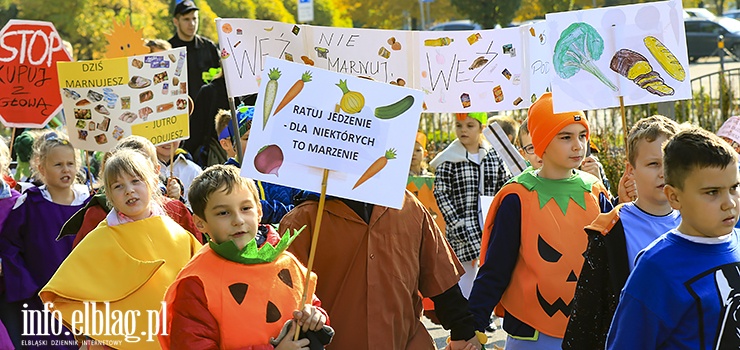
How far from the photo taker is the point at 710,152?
11.7 feet

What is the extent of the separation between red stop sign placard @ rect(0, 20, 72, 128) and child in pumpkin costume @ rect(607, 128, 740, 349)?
602cm

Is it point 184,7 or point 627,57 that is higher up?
point 184,7

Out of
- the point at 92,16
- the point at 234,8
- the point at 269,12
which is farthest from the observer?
the point at 269,12

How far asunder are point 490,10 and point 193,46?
2282 cm

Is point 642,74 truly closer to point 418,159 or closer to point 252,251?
point 252,251

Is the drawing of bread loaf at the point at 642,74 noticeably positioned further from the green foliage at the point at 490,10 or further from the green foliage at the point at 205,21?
the green foliage at the point at 490,10

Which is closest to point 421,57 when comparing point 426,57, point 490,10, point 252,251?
point 426,57

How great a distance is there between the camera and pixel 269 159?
4348 mm

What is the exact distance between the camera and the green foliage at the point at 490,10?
106 ft

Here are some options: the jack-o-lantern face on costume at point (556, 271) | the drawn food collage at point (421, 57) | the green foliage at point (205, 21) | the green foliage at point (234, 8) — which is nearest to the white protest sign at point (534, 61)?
the drawn food collage at point (421, 57)

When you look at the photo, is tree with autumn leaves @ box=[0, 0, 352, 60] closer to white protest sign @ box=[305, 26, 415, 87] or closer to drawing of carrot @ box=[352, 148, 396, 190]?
white protest sign @ box=[305, 26, 415, 87]

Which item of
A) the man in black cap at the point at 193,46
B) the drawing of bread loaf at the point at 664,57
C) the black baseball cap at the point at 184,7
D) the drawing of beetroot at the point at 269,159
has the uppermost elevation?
the black baseball cap at the point at 184,7

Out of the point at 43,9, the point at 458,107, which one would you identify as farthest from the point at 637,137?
the point at 43,9

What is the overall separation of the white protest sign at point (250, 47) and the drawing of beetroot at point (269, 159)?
2911mm
